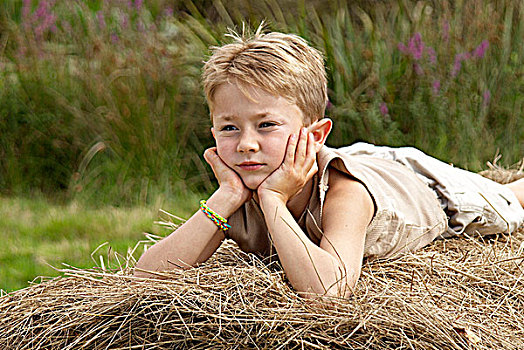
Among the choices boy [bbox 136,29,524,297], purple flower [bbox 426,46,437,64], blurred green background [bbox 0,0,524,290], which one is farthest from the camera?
purple flower [bbox 426,46,437,64]

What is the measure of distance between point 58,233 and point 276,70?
2.63 metres

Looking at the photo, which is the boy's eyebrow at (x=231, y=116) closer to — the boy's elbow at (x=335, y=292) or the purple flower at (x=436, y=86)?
the boy's elbow at (x=335, y=292)

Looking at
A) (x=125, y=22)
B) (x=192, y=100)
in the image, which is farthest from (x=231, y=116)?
(x=125, y=22)

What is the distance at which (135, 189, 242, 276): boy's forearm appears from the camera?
2701 millimetres

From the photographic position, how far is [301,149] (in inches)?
105

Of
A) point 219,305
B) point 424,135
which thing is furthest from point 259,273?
point 424,135

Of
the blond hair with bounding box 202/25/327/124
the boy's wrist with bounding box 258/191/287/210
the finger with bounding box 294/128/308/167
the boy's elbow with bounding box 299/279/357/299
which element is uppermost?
the blond hair with bounding box 202/25/327/124

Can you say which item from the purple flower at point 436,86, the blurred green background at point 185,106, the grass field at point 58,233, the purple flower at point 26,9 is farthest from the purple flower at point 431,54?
the purple flower at point 26,9

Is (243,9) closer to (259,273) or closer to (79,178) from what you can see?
(79,178)

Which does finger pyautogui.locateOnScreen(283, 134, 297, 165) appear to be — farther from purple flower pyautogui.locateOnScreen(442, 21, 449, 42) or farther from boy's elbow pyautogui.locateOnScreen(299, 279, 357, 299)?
purple flower pyautogui.locateOnScreen(442, 21, 449, 42)

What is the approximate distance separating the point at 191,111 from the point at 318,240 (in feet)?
10.5

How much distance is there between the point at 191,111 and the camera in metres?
5.80

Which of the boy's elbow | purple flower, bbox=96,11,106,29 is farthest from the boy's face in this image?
purple flower, bbox=96,11,106,29

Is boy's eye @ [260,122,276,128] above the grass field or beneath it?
above
